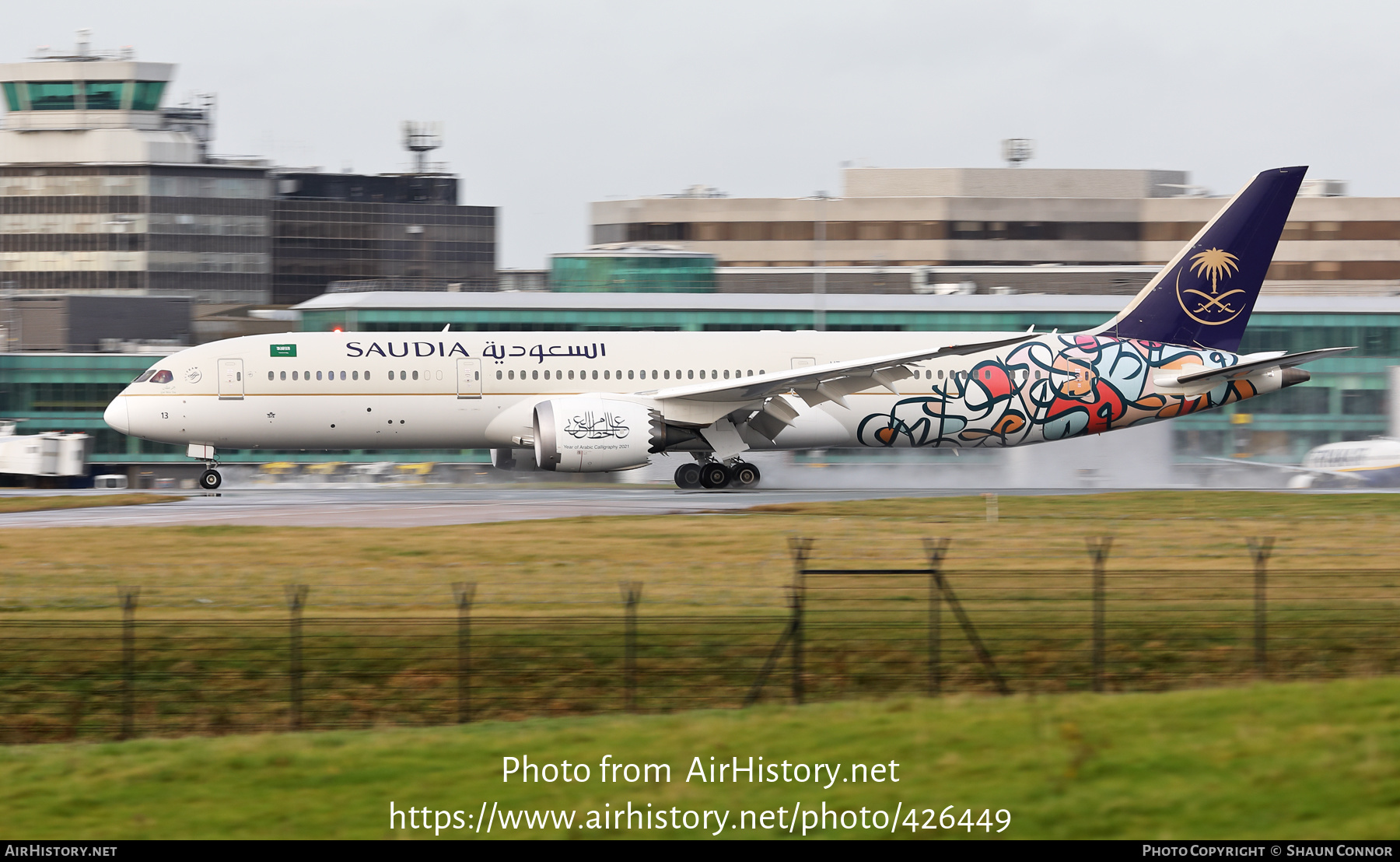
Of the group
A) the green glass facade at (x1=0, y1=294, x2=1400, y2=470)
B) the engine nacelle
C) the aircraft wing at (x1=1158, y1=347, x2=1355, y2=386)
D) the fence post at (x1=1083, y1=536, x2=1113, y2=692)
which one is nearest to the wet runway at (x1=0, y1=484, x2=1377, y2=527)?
the engine nacelle

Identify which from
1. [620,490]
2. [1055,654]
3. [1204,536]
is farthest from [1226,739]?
[620,490]

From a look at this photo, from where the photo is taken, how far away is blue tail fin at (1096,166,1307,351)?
39.8 metres

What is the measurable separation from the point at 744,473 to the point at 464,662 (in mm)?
22951

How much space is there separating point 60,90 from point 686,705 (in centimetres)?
11860

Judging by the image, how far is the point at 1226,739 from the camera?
39.4ft

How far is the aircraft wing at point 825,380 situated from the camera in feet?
117

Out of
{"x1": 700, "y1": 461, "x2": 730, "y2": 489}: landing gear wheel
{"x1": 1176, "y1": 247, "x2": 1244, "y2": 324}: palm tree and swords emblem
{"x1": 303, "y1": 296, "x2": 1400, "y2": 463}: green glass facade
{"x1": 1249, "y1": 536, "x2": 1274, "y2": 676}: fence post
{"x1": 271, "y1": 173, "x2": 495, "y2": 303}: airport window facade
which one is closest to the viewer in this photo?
{"x1": 1249, "y1": 536, "x2": 1274, "y2": 676}: fence post

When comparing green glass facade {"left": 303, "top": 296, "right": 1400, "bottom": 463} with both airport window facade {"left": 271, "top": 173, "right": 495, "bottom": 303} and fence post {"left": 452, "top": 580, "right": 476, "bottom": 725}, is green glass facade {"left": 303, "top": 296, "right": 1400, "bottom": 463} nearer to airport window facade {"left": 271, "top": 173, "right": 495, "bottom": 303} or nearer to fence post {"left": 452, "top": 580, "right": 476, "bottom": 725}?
fence post {"left": 452, "top": 580, "right": 476, "bottom": 725}

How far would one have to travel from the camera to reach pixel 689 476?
3903 centimetres

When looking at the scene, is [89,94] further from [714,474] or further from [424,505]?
[424,505]

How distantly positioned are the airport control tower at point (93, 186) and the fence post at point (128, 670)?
10706 cm

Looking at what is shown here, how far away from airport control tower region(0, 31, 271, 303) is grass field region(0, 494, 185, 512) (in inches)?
3327

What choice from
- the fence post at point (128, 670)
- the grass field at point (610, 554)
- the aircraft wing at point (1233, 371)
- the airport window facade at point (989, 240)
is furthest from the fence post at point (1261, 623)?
the airport window facade at point (989, 240)

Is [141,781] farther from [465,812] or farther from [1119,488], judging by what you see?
[1119,488]
